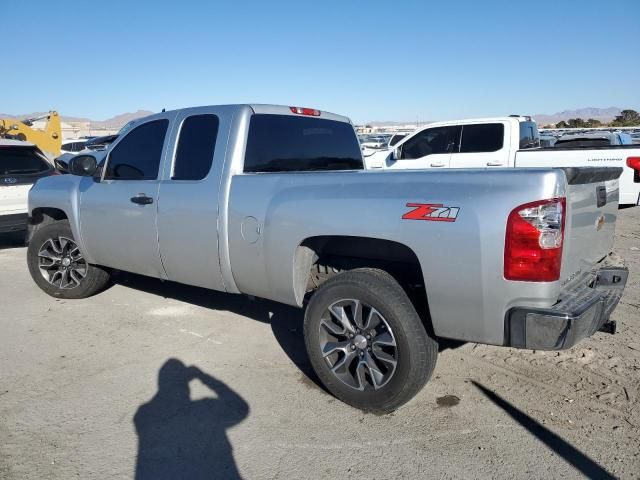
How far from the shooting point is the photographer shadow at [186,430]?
2.80m

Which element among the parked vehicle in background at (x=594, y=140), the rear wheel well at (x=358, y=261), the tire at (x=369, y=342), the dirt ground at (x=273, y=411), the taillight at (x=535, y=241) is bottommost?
the dirt ground at (x=273, y=411)

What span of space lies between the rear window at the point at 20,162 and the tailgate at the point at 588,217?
815cm

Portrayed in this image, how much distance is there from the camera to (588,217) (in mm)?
3154

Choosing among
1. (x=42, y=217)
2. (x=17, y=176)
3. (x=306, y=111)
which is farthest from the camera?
(x=17, y=176)

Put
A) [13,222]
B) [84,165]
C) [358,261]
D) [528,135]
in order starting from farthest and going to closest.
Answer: [528,135], [13,222], [84,165], [358,261]

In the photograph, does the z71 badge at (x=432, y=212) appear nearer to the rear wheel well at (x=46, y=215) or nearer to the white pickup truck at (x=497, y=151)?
the rear wheel well at (x=46, y=215)

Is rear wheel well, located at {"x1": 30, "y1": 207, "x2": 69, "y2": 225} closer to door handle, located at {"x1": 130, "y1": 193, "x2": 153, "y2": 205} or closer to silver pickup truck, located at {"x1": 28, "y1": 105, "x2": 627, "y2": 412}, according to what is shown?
silver pickup truck, located at {"x1": 28, "y1": 105, "x2": 627, "y2": 412}

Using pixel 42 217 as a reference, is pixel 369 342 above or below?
below

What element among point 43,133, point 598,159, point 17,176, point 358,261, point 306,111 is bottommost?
point 358,261

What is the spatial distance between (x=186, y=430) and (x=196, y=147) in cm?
223

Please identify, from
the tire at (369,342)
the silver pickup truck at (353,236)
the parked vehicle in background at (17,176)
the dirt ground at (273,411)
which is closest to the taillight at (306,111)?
the silver pickup truck at (353,236)

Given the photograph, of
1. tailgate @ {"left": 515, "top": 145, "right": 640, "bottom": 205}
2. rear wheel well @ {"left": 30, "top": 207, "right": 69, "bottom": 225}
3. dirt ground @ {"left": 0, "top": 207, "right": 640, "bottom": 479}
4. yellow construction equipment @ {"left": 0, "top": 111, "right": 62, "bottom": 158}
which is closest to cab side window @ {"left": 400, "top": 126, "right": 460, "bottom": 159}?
tailgate @ {"left": 515, "top": 145, "right": 640, "bottom": 205}

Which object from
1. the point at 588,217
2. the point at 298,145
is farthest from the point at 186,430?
the point at 588,217

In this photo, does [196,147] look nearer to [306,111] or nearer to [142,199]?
[142,199]
